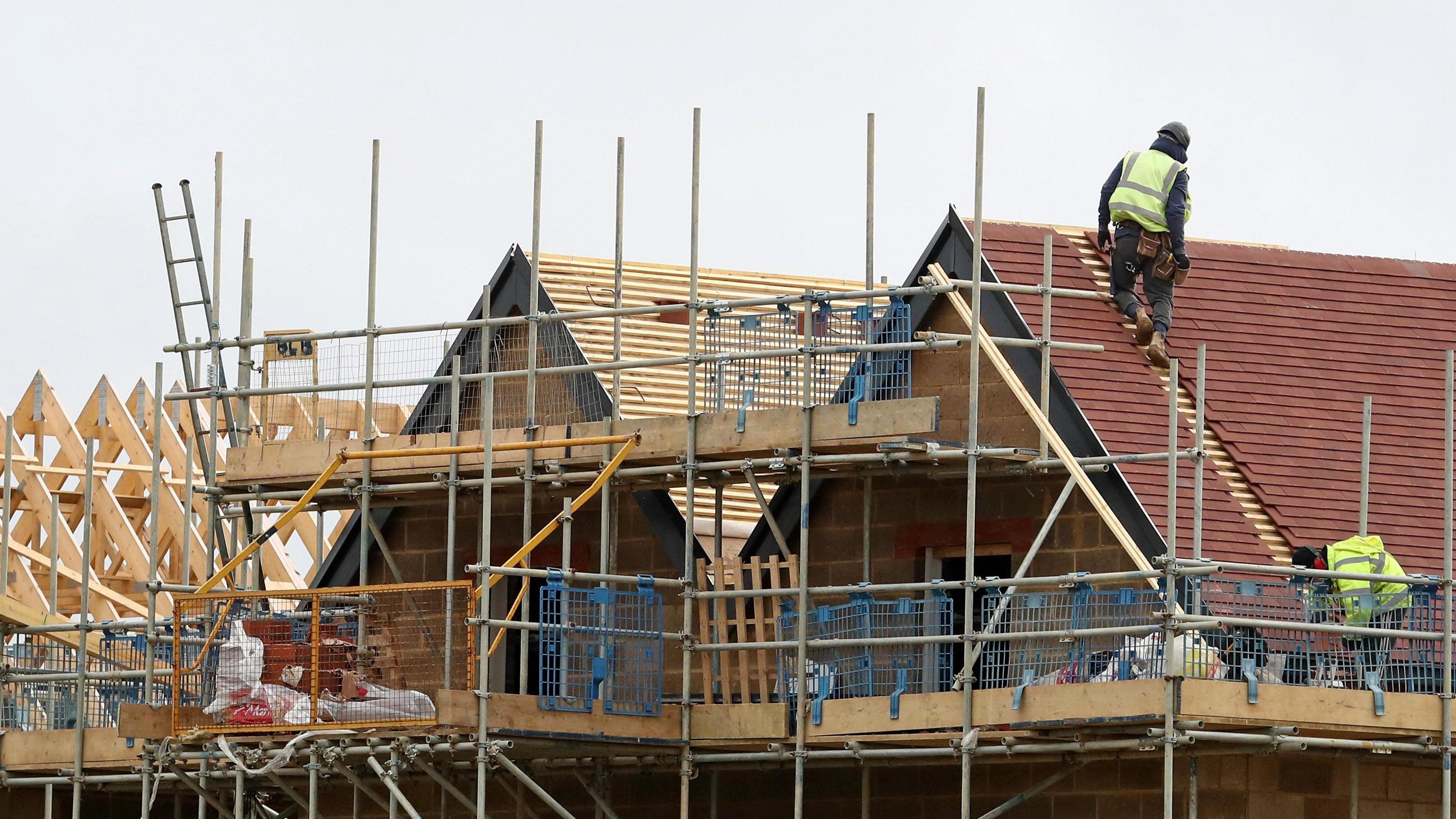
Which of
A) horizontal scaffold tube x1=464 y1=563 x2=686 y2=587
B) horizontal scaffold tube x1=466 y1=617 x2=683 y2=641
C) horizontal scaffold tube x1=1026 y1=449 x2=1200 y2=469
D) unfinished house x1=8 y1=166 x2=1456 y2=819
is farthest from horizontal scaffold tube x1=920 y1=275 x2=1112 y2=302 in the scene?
horizontal scaffold tube x1=466 y1=617 x2=683 y2=641

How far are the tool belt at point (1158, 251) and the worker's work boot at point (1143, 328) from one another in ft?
1.24

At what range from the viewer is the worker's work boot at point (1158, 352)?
26.5m

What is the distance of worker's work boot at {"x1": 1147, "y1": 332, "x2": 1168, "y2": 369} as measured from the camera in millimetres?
26531

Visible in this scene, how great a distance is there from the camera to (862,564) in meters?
26.5

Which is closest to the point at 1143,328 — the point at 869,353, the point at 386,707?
the point at 869,353

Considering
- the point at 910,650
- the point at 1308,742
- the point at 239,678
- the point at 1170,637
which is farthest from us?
the point at 239,678

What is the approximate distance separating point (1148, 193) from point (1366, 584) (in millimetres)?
4306

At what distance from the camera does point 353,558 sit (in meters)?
29.6

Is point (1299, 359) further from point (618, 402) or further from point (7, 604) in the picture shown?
point (7, 604)

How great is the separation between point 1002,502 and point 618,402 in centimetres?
375

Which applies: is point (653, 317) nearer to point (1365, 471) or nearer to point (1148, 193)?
point (1148, 193)

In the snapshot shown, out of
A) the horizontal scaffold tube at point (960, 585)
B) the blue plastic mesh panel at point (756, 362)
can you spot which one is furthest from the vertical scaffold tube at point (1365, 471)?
the blue plastic mesh panel at point (756, 362)

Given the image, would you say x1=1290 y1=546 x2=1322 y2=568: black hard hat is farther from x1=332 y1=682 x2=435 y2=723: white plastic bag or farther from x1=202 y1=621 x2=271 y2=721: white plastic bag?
x1=202 y1=621 x2=271 y2=721: white plastic bag

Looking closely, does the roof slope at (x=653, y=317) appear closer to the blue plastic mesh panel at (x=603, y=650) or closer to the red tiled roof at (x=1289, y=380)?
the blue plastic mesh panel at (x=603, y=650)
